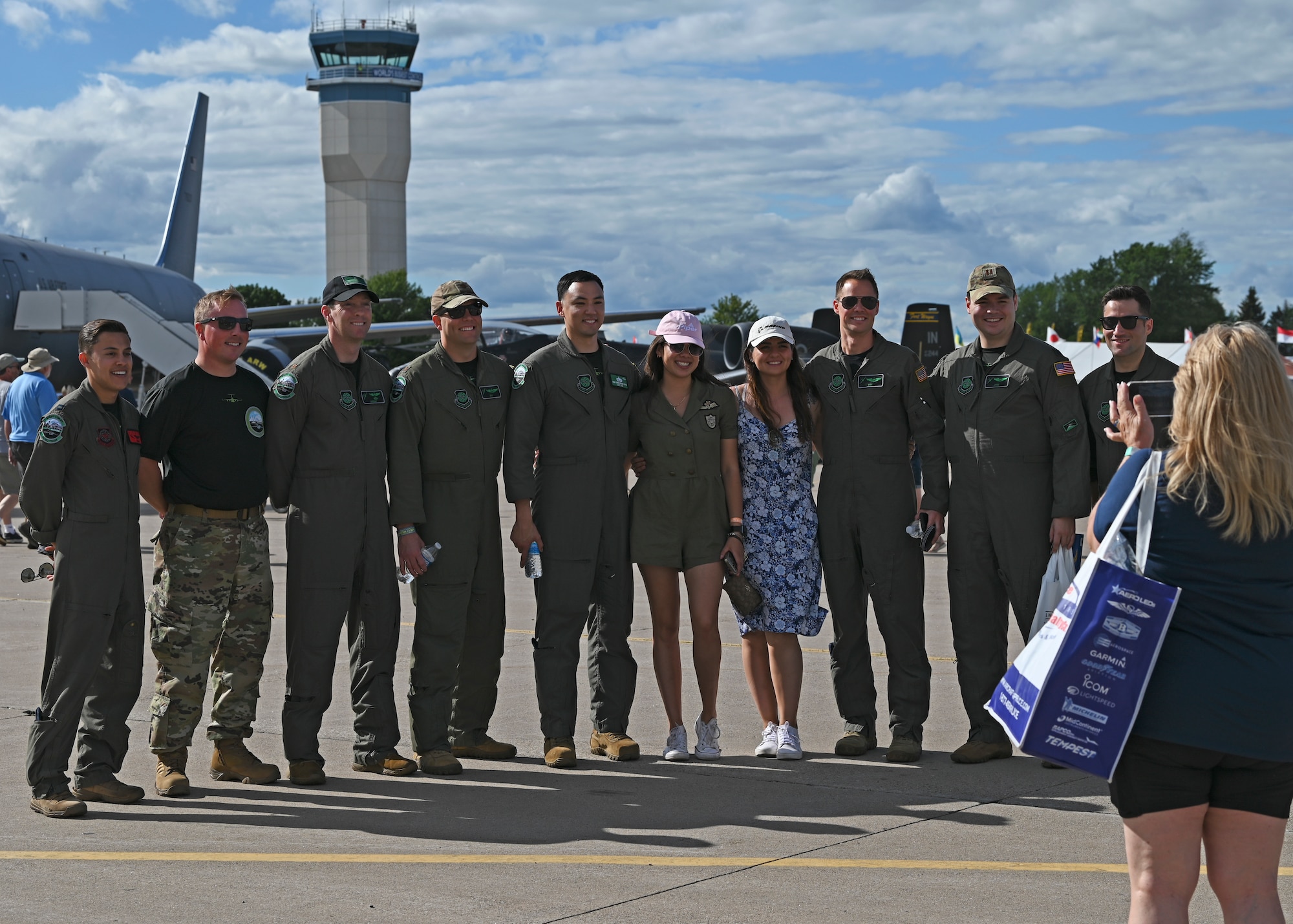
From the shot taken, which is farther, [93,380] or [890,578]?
[890,578]

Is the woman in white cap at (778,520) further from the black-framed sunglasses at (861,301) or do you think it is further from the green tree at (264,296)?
the green tree at (264,296)

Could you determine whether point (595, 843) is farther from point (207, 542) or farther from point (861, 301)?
point (861, 301)

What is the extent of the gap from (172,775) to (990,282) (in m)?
4.36

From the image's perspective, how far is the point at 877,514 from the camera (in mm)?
6758

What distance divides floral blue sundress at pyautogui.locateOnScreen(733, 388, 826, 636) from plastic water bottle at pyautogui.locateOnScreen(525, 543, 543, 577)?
39.2 inches

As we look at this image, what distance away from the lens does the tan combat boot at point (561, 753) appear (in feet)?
21.2

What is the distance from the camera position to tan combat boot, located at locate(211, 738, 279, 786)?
20.2 ft

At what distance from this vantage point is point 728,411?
6.79 metres

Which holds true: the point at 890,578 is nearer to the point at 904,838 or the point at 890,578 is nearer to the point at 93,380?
the point at 904,838

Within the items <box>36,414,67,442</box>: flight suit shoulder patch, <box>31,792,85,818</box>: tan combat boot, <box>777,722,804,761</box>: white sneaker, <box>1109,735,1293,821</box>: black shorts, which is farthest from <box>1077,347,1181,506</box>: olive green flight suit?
<box>31,792,85,818</box>: tan combat boot

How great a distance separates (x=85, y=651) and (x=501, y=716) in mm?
2526

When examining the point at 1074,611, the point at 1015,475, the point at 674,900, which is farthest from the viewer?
the point at 1015,475

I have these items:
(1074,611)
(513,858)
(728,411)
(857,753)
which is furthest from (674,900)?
(728,411)

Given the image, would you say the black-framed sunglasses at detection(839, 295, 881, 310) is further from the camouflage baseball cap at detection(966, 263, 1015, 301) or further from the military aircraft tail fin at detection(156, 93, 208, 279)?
the military aircraft tail fin at detection(156, 93, 208, 279)
